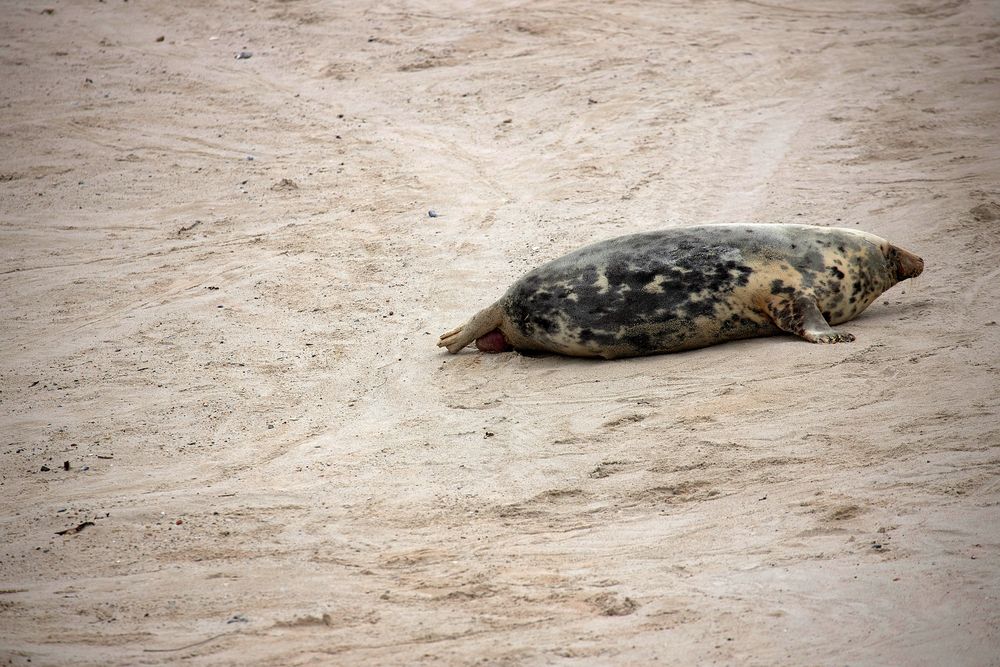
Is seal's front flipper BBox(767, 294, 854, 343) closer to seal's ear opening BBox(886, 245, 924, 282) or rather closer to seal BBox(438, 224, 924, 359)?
seal BBox(438, 224, 924, 359)

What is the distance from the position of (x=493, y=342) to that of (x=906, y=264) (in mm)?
2687

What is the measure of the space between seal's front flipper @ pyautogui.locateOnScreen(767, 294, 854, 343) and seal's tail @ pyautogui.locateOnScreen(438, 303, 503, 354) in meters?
1.70

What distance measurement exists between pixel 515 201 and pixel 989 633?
6153 mm

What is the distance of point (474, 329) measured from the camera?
22.1 ft

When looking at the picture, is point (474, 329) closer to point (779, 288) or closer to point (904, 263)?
point (779, 288)

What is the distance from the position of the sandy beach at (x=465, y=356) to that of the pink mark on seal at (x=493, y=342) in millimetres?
108

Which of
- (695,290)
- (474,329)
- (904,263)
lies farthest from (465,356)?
(904,263)

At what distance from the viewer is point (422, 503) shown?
4.73 m

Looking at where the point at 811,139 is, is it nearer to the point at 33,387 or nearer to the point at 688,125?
the point at 688,125

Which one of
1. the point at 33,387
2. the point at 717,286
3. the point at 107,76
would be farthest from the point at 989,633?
the point at 107,76

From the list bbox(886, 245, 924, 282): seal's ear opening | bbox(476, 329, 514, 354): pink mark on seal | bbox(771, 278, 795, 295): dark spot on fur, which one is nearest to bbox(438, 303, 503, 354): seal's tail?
bbox(476, 329, 514, 354): pink mark on seal

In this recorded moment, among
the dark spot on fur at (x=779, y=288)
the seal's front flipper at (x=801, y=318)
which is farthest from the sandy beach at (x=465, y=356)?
the dark spot on fur at (x=779, y=288)

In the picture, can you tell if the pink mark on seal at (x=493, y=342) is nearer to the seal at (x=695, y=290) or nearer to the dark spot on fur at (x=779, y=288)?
the seal at (x=695, y=290)

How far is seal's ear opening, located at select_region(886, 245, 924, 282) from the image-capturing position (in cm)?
670
